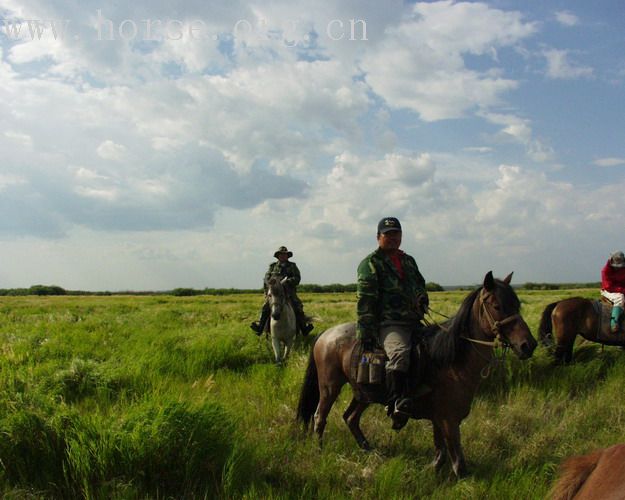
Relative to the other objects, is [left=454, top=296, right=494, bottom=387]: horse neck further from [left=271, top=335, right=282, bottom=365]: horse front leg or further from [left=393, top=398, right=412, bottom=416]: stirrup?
[left=271, top=335, right=282, bottom=365]: horse front leg

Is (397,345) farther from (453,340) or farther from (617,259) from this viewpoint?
(617,259)

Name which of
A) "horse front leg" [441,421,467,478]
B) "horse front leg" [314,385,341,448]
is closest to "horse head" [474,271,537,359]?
"horse front leg" [441,421,467,478]

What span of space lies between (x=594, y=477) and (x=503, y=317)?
8.73 feet

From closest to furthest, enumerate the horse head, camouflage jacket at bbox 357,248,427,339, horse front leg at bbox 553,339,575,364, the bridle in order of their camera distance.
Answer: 1. the horse head
2. the bridle
3. camouflage jacket at bbox 357,248,427,339
4. horse front leg at bbox 553,339,575,364

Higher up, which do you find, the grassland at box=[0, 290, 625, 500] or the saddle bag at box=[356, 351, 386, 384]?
the saddle bag at box=[356, 351, 386, 384]

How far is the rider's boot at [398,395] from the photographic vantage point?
5.30 m

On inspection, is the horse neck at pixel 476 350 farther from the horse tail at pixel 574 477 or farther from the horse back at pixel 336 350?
the horse tail at pixel 574 477

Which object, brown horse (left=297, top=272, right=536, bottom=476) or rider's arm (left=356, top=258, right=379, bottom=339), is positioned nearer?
brown horse (left=297, top=272, right=536, bottom=476)

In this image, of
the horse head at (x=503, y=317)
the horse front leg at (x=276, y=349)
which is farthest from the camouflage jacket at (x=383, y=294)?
the horse front leg at (x=276, y=349)

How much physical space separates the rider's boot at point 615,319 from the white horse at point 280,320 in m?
7.00

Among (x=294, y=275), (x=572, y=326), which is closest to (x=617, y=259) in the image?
(x=572, y=326)

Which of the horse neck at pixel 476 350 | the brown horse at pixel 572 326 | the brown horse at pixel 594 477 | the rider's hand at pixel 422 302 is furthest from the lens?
the brown horse at pixel 572 326

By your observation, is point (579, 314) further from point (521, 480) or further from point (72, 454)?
point (72, 454)

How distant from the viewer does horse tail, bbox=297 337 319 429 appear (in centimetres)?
642
